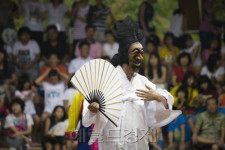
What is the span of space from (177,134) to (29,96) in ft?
8.54

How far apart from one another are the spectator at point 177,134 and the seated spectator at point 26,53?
289 cm

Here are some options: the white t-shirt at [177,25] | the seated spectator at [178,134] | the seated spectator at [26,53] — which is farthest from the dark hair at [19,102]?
the white t-shirt at [177,25]

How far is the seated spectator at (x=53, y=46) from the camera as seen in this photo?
15.2 metres

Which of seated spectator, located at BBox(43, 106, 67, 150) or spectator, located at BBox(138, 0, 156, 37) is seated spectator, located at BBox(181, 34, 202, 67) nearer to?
spectator, located at BBox(138, 0, 156, 37)

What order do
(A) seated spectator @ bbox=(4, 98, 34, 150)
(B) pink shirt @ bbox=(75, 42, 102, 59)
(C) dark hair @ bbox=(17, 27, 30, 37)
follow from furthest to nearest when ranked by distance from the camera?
(B) pink shirt @ bbox=(75, 42, 102, 59) → (C) dark hair @ bbox=(17, 27, 30, 37) → (A) seated spectator @ bbox=(4, 98, 34, 150)

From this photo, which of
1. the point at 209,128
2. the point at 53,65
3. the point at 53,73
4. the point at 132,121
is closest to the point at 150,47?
the point at 53,65

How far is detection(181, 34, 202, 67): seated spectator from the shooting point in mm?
15938

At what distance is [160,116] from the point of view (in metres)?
9.25

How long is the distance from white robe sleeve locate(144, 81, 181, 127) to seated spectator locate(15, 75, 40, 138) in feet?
15.9

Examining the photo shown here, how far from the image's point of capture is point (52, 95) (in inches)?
557

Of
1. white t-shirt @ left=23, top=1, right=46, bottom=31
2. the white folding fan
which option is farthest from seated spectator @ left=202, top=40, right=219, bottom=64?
the white folding fan

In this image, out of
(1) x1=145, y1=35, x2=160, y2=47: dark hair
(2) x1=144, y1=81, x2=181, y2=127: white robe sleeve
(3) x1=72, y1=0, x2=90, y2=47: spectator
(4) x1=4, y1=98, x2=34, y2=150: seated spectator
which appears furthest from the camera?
(3) x1=72, y1=0, x2=90, y2=47: spectator

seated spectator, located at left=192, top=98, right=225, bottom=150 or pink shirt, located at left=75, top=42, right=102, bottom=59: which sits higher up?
pink shirt, located at left=75, top=42, right=102, bottom=59

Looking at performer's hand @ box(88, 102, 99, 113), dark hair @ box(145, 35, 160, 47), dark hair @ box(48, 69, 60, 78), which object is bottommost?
performer's hand @ box(88, 102, 99, 113)
